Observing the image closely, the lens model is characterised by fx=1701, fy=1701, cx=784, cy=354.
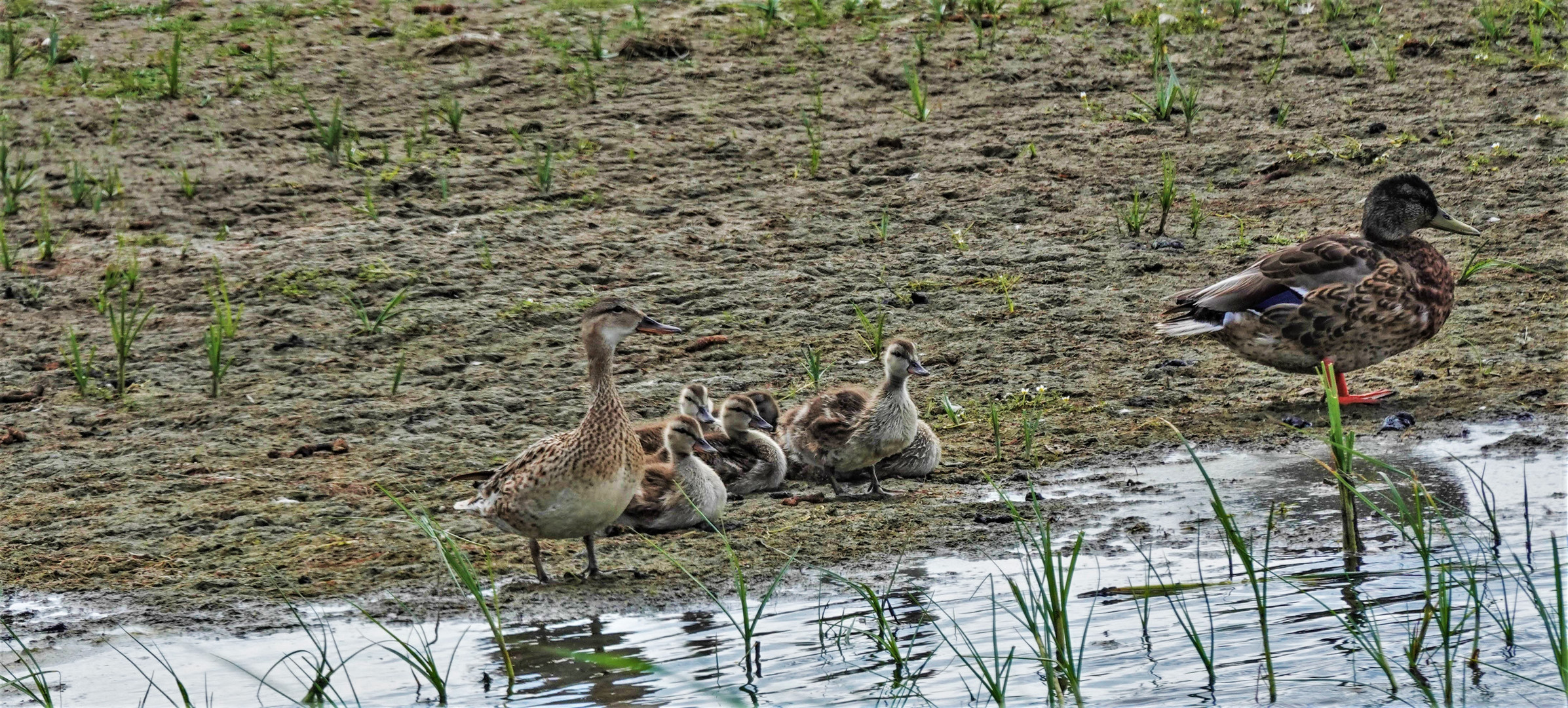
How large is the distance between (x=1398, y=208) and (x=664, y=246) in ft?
12.6

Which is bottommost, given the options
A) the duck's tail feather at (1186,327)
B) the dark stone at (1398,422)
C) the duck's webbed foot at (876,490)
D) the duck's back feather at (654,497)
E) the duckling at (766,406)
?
the duck's webbed foot at (876,490)

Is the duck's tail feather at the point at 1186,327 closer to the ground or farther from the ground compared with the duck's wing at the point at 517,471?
farther from the ground

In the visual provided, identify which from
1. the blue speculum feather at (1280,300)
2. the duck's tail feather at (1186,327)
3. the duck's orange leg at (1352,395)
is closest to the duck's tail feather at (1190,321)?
the duck's tail feather at (1186,327)

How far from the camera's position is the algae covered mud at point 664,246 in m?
6.39

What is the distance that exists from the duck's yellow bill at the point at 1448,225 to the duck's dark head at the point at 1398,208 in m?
0.06

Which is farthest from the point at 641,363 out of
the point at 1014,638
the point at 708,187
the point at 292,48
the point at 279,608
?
the point at 292,48

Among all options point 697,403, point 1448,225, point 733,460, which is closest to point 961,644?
point 733,460

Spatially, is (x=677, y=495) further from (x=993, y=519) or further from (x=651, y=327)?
(x=993, y=519)

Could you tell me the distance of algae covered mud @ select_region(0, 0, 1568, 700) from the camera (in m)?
6.39

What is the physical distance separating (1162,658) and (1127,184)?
5.18 m

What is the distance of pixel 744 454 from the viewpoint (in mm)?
6953

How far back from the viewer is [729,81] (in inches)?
462

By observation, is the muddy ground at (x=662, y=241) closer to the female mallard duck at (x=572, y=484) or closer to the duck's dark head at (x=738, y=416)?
the female mallard duck at (x=572, y=484)

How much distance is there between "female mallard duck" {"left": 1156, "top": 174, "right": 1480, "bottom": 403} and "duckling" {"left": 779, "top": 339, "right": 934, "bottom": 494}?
1327 millimetres
